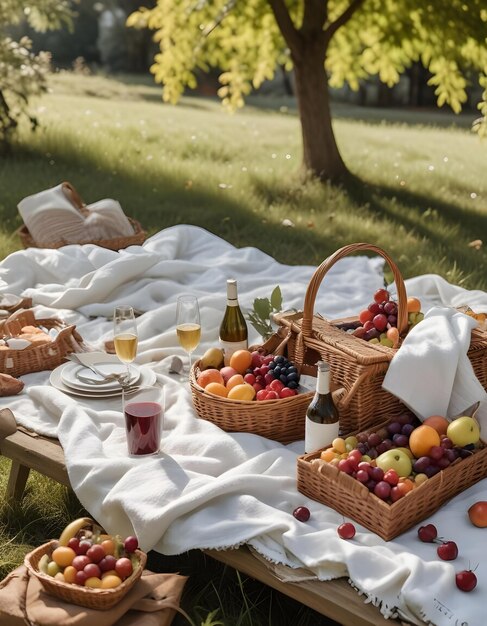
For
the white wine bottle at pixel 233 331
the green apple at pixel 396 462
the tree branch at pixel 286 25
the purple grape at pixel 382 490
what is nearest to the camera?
the purple grape at pixel 382 490

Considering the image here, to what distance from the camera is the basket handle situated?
322 centimetres

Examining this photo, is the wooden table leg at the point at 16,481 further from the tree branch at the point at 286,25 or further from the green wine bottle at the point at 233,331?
the tree branch at the point at 286,25

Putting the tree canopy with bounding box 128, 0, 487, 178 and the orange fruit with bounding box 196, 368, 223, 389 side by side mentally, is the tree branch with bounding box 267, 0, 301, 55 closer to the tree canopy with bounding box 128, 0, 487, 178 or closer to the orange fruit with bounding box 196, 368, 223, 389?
the tree canopy with bounding box 128, 0, 487, 178

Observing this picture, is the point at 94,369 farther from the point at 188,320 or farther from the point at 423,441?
the point at 423,441

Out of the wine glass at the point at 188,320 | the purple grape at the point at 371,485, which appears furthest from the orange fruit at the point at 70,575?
the wine glass at the point at 188,320

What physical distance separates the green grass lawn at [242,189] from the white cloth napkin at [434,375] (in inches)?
35.8

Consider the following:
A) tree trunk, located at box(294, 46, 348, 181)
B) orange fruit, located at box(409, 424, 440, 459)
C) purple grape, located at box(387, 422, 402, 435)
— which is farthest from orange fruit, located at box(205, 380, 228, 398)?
tree trunk, located at box(294, 46, 348, 181)

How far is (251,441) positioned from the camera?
322cm

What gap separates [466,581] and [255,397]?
1.16 metres

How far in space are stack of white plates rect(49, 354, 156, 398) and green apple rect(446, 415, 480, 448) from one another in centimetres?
128

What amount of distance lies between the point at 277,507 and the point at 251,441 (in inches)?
14.6

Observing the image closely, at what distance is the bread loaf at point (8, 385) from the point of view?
3.71m

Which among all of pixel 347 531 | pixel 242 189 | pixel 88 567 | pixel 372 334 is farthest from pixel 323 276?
pixel 242 189

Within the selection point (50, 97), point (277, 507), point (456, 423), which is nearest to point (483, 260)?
point (456, 423)
